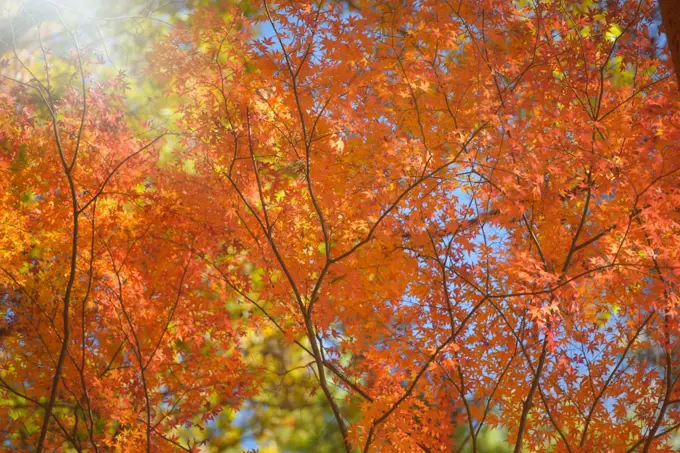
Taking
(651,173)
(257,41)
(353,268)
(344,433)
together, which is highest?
(257,41)

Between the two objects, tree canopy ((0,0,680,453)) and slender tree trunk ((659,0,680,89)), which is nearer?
slender tree trunk ((659,0,680,89))

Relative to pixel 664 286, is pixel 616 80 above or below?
above

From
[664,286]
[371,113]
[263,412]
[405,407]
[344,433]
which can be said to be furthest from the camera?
[263,412]

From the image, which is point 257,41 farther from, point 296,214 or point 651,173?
point 651,173

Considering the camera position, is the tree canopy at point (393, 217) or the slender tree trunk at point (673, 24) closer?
the slender tree trunk at point (673, 24)

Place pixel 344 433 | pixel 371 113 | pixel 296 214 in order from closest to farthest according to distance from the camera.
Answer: pixel 344 433 → pixel 371 113 → pixel 296 214

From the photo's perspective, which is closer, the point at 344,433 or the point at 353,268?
the point at 344,433

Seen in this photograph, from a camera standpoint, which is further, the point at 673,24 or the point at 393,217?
the point at 393,217

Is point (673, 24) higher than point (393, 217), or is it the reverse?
point (393, 217)

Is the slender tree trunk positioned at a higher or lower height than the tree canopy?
lower

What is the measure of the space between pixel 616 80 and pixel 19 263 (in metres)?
7.62

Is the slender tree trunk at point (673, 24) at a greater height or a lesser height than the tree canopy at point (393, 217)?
lesser

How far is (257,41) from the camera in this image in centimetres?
380

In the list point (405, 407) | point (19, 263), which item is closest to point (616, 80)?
point (405, 407)
